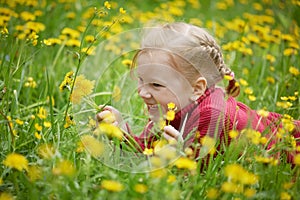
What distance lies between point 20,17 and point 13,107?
3.64ft

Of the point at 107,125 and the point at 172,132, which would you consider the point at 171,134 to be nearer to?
the point at 172,132

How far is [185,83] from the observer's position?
1708 millimetres

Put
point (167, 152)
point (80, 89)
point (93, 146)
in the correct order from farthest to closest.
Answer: point (80, 89)
point (93, 146)
point (167, 152)

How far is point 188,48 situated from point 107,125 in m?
0.58

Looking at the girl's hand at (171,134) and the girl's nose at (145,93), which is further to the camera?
the girl's nose at (145,93)

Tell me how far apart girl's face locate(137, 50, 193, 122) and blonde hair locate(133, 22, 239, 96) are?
0.02m

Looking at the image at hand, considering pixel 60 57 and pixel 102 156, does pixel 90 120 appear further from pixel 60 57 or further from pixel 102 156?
pixel 60 57

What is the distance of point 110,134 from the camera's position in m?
1.25

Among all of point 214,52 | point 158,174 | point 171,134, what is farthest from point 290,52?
point 158,174

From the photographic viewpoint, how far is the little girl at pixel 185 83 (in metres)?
1.65

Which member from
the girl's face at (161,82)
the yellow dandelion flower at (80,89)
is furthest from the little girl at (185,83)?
the yellow dandelion flower at (80,89)

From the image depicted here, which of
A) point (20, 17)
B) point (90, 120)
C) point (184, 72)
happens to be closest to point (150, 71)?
point (184, 72)

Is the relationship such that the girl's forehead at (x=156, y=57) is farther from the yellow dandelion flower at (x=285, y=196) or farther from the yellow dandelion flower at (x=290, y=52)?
the yellow dandelion flower at (x=290, y=52)

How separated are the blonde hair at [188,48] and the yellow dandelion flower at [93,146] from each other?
1.35 feet
